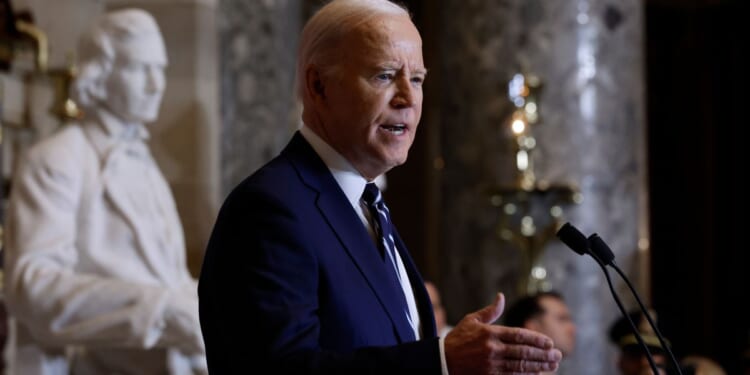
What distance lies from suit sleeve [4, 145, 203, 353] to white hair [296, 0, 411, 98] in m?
2.28

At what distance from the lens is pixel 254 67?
7.45m

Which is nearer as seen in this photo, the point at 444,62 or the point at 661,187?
the point at 444,62

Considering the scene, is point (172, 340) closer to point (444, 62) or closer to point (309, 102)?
point (309, 102)

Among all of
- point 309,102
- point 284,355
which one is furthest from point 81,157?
point 284,355

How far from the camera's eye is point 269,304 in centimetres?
264

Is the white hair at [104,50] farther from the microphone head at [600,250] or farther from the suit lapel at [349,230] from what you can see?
the microphone head at [600,250]

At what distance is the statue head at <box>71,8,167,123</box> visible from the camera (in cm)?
556

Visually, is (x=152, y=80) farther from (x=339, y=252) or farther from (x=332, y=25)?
(x=339, y=252)

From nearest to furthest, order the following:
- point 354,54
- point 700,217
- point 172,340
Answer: point 354,54 → point 172,340 → point 700,217

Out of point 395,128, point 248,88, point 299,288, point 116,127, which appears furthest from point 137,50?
point 299,288

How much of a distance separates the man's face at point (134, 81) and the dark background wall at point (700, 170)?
7.15m

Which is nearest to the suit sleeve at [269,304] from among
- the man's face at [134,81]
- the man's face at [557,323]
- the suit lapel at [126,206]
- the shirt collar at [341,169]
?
the shirt collar at [341,169]

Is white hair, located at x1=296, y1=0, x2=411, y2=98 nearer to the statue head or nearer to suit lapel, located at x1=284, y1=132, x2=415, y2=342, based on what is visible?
suit lapel, located at x1=284, y1=132, x2=415, y2=342

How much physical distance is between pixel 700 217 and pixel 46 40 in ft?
21.8
